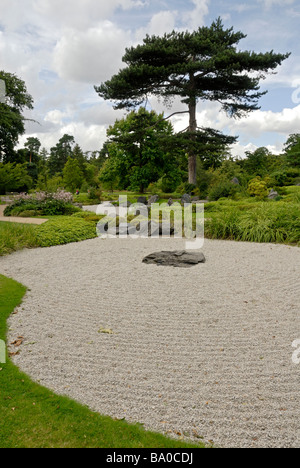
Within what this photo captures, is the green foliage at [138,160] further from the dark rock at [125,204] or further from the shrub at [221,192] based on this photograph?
the shrub at [221,192]

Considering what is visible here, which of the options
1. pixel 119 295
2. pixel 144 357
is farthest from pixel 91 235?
pixel 144 357

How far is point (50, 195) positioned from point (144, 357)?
42.5ft

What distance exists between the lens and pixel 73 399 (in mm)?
2301

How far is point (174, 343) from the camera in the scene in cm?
319

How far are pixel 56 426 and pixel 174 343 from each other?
1447 millimetres

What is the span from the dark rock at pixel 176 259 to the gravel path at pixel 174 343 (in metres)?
0.32

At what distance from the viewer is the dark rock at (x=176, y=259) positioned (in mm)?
6144

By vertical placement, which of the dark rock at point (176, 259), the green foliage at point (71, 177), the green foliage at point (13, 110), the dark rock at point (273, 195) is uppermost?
the green foliage at point (13, 110)

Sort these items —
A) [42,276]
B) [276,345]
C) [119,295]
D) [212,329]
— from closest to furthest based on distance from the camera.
Result: [276,345] < [212,329] < [119,295] < [42,276]

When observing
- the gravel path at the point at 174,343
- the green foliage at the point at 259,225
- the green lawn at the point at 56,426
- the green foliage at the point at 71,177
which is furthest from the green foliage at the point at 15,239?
the green foliage at the point at 71,177

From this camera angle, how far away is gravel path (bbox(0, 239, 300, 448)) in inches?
86.1

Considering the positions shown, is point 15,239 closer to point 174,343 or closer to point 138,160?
point 174,343

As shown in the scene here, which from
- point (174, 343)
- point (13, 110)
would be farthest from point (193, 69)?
point (174, 343)

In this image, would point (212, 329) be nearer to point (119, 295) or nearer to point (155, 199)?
point (119, 295)
